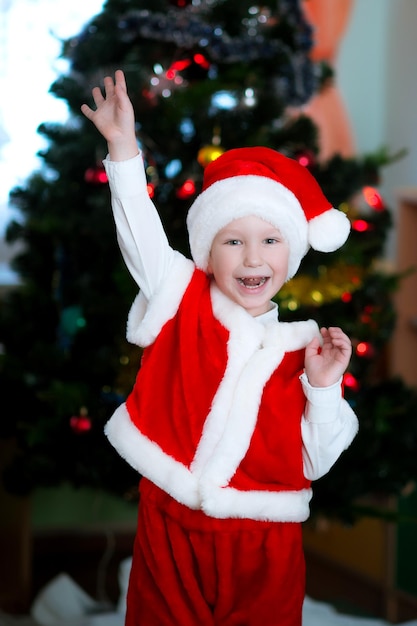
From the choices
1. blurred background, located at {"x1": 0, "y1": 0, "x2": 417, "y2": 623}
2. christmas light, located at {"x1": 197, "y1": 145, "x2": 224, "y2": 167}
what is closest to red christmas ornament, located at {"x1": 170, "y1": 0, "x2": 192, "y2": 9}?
blurred background, located at {"x1": 0, "y1": 0, "x2": 417, "y2": 623}

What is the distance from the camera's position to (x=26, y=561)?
96.1 inches

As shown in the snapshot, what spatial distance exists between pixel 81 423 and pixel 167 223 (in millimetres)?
512

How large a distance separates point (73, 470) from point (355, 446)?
685mm

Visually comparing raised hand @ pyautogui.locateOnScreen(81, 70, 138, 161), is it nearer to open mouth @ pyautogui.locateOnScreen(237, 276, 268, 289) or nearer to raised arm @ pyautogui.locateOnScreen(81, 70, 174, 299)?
raised arm @ pyautogui.locateOnScreen(81, 70, 174, 299)

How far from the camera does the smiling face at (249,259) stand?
1.28m

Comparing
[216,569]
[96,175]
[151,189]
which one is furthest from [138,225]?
[96,175]

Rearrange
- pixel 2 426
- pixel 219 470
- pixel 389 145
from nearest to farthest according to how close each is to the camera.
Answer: pixel 219 470, pixel 2 426, pixel 389 145

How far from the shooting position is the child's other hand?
48.9 inches

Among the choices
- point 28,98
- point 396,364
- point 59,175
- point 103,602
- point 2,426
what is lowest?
point 103,602

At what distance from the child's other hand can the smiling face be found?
0.11 metres

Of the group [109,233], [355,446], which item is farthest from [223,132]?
[355,446]

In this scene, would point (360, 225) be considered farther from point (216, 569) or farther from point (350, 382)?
point (216, 569)

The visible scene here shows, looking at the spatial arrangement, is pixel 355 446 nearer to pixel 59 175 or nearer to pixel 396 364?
pixel 396 364

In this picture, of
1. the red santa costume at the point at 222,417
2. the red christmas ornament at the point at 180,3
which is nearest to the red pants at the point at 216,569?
the red santa costume at the point at 222,417
